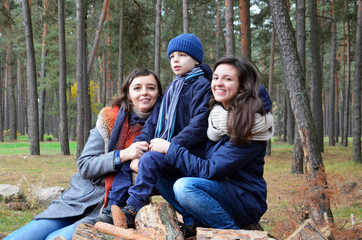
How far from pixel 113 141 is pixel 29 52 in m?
11.7

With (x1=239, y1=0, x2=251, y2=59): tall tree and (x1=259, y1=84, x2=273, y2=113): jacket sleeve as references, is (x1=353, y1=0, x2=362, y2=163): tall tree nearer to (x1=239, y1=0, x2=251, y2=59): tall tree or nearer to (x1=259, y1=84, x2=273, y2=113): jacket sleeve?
(x1=239, y1=0, x2=251, y2=59): tall tree

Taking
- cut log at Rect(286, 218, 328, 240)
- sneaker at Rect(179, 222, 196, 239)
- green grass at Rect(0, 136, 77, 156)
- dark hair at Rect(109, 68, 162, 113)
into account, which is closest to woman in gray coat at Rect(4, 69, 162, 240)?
dark hair at Rect(109, 68, 162, 113)

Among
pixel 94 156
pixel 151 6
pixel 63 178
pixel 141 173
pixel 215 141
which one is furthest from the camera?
pixel 151 6

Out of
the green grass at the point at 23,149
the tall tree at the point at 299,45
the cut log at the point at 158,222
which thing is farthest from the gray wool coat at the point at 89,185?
the green grass at the point at 23,149

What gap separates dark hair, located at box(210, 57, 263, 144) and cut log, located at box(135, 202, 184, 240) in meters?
0.70

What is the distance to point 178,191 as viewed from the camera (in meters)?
2.44

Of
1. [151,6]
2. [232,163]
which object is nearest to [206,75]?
[232,163]

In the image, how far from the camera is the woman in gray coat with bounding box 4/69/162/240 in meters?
2.86

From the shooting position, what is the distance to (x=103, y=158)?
9.58 feet

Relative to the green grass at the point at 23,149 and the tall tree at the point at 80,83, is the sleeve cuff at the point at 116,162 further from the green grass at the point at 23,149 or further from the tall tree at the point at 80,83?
the green grass at the point at 23,149

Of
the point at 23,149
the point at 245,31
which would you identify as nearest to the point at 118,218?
the point at 245,31

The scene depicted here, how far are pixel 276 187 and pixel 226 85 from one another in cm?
646

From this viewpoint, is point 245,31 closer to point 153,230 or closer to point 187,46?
point 187,46

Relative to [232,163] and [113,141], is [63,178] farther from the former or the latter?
[232,163]
